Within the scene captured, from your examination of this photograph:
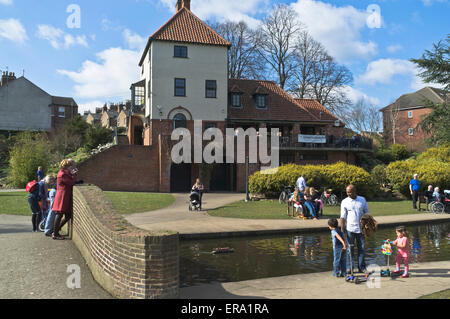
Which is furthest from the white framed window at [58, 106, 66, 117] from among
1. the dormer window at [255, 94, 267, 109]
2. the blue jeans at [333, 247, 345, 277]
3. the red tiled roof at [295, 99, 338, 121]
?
the blue jeans at [333, 247, 345, 277]

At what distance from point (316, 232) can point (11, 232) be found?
10139mm

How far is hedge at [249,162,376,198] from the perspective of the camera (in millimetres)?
22594

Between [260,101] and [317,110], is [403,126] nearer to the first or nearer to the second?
[317,110]

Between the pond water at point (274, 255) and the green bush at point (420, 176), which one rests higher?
the green bush at point (420, 176)

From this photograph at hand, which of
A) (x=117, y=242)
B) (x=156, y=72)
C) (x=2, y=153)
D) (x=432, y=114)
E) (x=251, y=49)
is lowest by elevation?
(x=117, y=242)

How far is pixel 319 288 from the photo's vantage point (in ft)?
20.7

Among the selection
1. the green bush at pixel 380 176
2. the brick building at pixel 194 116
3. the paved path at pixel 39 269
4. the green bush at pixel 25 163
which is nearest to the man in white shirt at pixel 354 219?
the paved path at pixel 39 269

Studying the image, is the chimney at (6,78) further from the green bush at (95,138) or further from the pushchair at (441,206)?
the pushchair at (441,206)

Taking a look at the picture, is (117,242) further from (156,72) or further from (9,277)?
(156,72)

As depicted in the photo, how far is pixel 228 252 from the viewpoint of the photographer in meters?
9.65

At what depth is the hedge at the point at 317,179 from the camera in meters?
22.6

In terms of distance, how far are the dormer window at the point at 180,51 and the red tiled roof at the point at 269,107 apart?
554 centimetres

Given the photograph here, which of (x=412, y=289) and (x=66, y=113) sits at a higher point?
(x=66, y=113)
